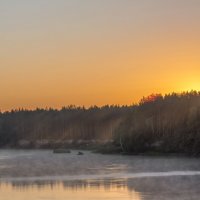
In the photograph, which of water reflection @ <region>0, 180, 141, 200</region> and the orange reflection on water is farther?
water reflection @ <region>0, 180, 141, 200</region>

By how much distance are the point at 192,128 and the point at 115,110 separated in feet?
256

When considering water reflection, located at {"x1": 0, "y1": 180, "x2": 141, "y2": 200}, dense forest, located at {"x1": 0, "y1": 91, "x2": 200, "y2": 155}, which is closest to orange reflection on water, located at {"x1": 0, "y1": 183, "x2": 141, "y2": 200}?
water reflection, located at {"x1": 0, "y1": 180, "x2": 141, "y2": 200}

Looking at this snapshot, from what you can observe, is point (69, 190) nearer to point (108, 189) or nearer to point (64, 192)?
point (64, 192)

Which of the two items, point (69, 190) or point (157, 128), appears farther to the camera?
point (157, 128)

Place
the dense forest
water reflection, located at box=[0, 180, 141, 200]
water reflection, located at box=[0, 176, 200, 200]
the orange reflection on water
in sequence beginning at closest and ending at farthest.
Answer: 1. the orange reflection on water
2. water reflection, located at box=[0, 176, 200, 200]
3. water reflection, located at box=[0, 180, 141, 200]
4. the dense forest

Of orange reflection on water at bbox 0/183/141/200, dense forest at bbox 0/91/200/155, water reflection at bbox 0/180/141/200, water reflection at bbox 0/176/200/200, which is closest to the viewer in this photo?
orange reflection on water at bbox 0/183/141/200

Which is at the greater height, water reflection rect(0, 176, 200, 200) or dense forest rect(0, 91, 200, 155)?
dense forest rect(0, 91, 200, 155)

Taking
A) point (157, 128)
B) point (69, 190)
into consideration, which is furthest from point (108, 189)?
point (157, 128)

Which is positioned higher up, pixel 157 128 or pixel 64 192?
pixel 157 128

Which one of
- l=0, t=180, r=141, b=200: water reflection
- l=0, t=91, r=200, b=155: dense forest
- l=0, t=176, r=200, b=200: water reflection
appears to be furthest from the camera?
l=0, t=91, r=200, b=155: dense forest

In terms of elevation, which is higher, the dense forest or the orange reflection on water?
the dense forest

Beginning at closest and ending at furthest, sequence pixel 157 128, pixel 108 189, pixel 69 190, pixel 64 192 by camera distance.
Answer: pixel 64 192 → pixel 108 189 → pixel 69 190 → pixel 157 128

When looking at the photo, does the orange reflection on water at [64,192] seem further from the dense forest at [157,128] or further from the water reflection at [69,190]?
the dense forest at [157,128]

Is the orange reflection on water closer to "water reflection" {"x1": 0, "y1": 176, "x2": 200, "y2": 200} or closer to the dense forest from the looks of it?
"water reflection" {"x1": 0, "y1": 176, "x2": 200, "y2": 200}
